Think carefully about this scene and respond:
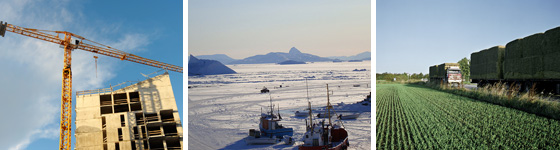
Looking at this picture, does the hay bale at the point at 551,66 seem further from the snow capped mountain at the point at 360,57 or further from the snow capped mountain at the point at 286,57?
the snow capped mountain at the point at 286,57

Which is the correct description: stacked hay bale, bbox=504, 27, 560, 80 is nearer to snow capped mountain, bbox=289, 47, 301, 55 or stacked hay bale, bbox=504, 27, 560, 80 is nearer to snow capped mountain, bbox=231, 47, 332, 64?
snow capped mountain, bbox=231, 47, 332, 64

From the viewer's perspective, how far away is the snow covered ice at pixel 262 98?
718cm

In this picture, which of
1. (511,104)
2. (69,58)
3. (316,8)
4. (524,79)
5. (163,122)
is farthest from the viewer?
(69,58)

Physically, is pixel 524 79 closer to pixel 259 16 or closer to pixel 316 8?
Result: pixel 316 8

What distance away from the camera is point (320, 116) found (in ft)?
25.4

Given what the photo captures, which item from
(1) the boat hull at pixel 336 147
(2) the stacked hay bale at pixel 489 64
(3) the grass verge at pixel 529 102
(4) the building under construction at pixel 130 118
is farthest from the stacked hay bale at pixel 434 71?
(1) the boat hull at pixel 336 147

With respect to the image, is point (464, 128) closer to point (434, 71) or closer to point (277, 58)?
point (277, 58)

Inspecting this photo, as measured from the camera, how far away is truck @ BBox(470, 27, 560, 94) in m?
9.56

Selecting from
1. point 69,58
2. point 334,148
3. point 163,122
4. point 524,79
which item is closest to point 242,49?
point 334,148

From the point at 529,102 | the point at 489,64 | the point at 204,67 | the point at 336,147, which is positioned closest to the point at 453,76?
the point at 489,64

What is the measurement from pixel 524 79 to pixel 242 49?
766 centimetres

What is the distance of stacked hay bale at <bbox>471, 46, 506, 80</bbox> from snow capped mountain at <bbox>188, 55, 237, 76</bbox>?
10143 mm

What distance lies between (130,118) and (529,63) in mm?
15538

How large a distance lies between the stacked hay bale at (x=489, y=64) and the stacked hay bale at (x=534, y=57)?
1.06 m
